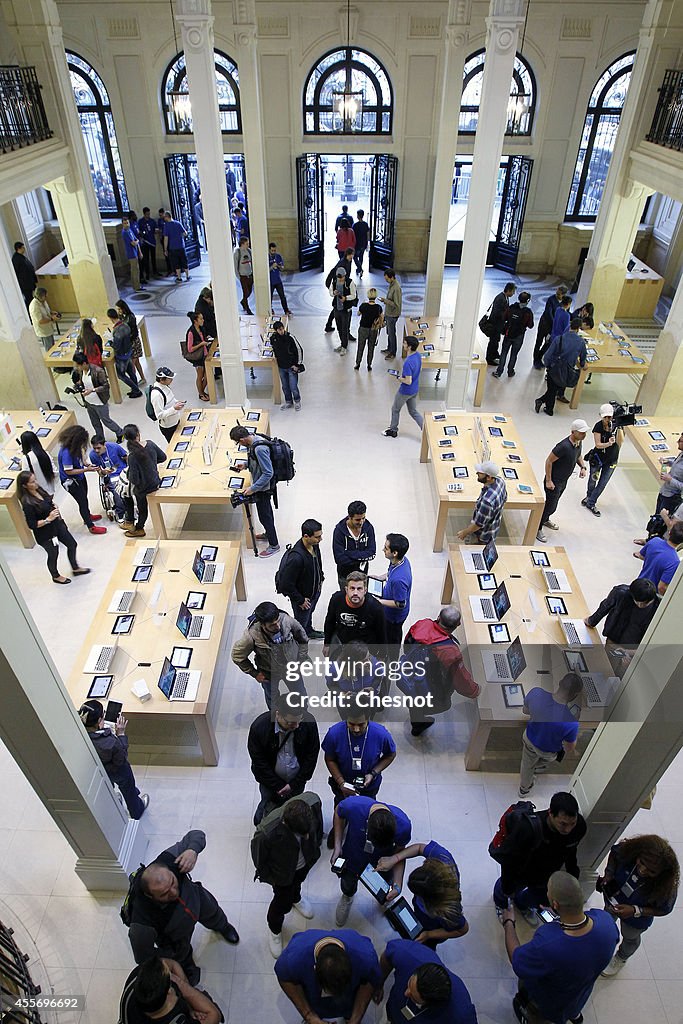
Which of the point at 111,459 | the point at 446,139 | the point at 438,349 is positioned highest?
the point at 446,139

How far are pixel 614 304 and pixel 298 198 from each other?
688 cm

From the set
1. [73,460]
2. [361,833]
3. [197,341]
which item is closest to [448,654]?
[361,833]

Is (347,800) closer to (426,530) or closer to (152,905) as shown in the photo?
(152,905)

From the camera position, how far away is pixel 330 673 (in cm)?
512

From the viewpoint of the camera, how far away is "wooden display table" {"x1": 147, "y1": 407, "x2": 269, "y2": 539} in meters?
6.91

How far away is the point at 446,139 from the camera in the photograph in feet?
33.1

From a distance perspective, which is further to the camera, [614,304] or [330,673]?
[614,304]

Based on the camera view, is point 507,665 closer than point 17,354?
Yes

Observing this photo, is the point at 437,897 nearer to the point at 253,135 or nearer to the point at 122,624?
the point at 122,624

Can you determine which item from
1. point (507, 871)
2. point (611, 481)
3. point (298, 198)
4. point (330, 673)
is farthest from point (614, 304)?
point (507, 871)

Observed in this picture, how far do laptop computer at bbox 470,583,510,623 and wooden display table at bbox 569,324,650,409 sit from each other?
5.18m

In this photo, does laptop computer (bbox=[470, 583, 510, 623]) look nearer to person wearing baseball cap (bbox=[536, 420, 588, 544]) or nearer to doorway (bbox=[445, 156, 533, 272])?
person wearing baseball cap (bbox=[536, 420, 588, 544])

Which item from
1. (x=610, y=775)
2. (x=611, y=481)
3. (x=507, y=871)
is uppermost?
(x=610, y=775)

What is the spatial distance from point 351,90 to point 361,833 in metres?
14.0
